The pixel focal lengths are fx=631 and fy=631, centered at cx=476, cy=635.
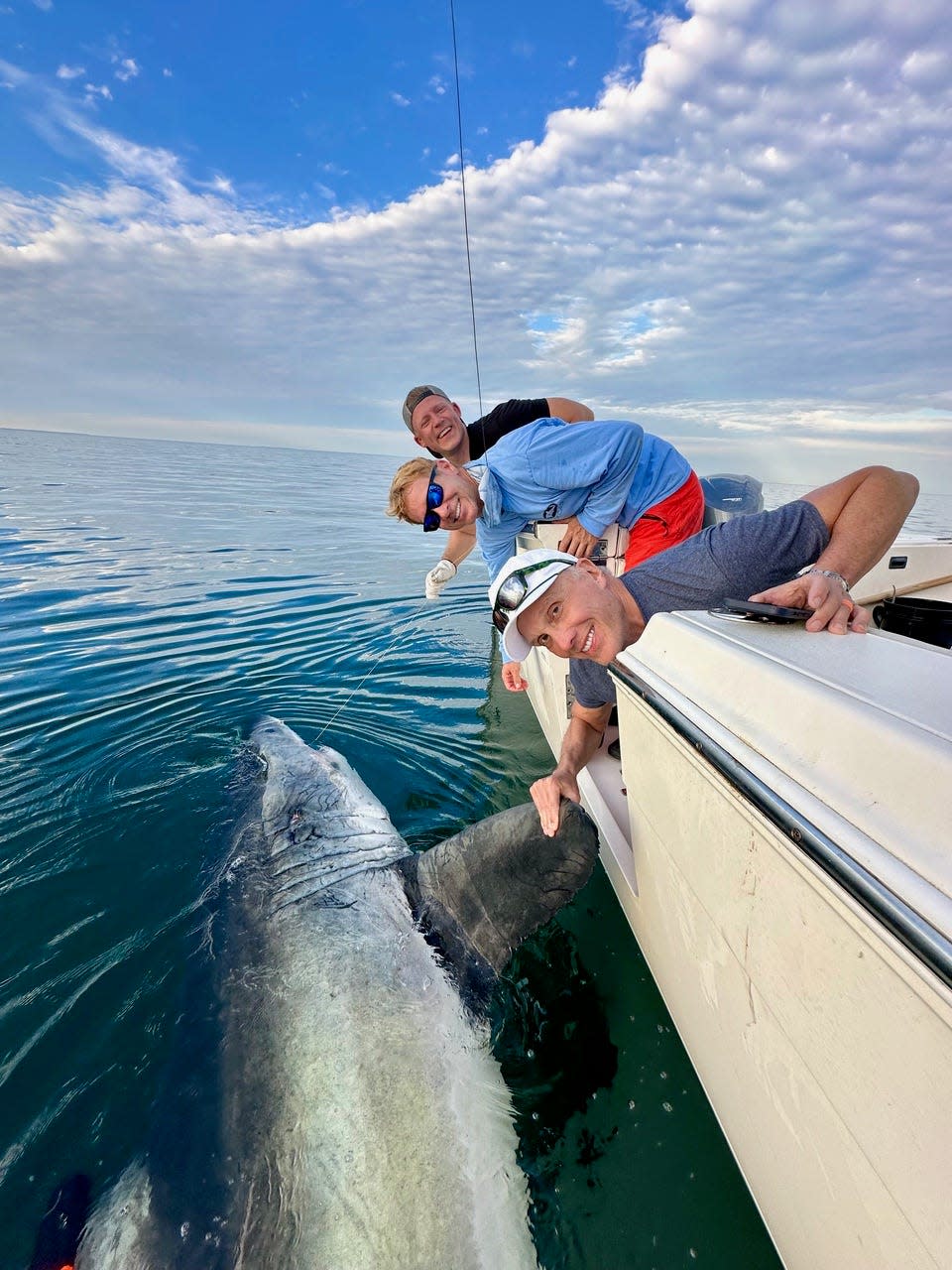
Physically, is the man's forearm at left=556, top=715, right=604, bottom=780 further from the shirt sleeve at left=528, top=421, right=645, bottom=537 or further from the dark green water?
the shirt sleeve at left=528, top=421, right=645, bottom=537

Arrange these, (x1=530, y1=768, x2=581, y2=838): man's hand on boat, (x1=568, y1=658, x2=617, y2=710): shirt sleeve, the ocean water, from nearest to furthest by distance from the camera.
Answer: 1. the ocean water
2. (x1=530, y1=768, x2=581, y2=838): man's hand on boat
3. (x1=568, y1=658, x2=617, y2=710): shirt sleeve

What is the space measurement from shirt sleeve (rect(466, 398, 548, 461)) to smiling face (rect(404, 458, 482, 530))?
1.13m

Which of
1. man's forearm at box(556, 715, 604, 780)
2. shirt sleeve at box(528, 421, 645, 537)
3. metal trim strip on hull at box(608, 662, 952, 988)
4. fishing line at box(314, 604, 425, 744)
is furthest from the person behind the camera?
fishing line at box(314, 604, 425, 744)

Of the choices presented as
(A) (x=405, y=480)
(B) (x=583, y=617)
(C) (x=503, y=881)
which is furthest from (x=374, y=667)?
(B) (x=583, y=617)

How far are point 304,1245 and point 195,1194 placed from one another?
36 cm

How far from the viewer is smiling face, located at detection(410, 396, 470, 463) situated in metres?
4.19

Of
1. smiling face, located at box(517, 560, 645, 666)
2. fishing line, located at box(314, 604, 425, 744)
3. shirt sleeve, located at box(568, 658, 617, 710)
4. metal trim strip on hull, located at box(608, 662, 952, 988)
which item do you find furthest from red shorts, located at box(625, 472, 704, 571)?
fishing line, located at box(314, 604, 425, 744)

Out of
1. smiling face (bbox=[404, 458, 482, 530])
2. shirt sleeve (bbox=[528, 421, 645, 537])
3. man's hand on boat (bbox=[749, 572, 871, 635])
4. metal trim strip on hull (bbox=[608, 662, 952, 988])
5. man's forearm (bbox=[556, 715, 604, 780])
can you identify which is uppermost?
shirt sleeve (bbox=[528, 421, 645, 537])

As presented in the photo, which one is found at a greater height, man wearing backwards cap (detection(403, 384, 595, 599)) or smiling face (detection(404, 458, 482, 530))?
man wearing backwards cap (detection(403, 384, 595, 599))

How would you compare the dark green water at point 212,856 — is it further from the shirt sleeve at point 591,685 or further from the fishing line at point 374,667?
the shirt sleeve at point 591,685

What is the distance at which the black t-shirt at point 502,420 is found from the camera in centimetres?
455

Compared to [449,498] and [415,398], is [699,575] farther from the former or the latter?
[415,398]

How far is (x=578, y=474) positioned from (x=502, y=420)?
161cm

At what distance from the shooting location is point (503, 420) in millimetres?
4598
